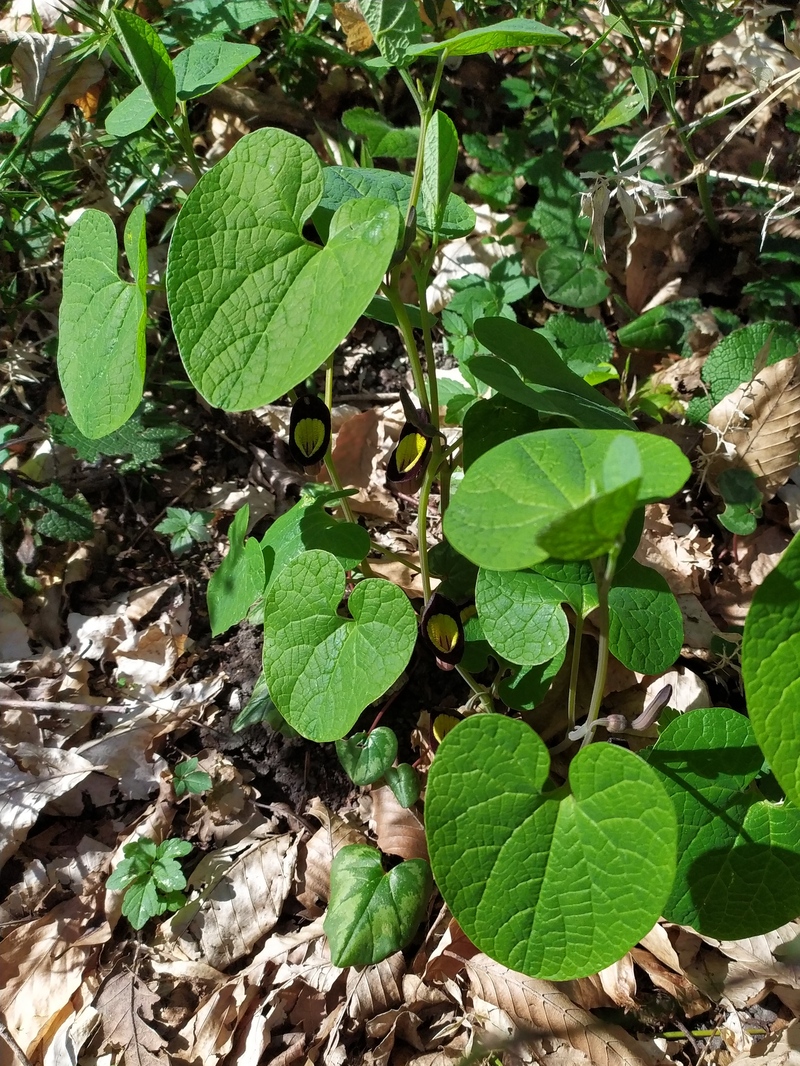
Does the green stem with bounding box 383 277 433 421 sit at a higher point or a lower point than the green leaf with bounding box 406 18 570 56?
lower

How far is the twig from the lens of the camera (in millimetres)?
1487

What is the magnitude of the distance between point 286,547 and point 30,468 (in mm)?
1100

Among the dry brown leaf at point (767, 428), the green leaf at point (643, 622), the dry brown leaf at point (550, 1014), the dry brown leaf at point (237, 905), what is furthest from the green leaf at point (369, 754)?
the dry brown leaf at point (767, 428)

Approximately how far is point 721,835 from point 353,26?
236 cm

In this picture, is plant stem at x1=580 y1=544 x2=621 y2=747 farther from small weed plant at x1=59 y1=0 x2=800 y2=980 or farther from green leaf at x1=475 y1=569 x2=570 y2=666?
green leaf at x1=475 y1=569 x2=570 y2=666

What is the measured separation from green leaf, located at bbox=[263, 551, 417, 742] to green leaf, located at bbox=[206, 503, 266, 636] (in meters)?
0.22

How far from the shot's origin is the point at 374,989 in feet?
4.72

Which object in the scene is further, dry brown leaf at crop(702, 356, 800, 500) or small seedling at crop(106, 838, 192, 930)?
dry brown leaf at crop(702, 356, 800, 500)

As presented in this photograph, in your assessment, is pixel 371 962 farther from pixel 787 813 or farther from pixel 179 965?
pixel 787 813

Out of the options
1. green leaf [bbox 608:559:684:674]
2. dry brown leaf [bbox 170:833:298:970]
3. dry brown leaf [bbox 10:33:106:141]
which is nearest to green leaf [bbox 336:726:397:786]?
dry brown leaf [bbox 170:833:298:970]

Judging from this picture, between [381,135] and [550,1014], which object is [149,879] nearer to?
[550,1014]

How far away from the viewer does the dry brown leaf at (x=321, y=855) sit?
5.16ft

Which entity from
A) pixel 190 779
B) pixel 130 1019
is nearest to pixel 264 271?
pixel 190 779

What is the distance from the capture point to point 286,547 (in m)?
1.40
